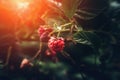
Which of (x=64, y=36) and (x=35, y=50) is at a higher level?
(x=64, y=36)

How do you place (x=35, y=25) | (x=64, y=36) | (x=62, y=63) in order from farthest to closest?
(x=62, y=63)
(x=35, y=25)
(x=64, y=36)

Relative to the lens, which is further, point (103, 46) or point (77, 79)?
point (77, 79)

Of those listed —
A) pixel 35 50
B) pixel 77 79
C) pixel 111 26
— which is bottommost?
pixel 77 79

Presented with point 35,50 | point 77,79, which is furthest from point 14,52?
point 77,79

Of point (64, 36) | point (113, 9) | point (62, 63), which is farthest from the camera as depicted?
point (62, 63)

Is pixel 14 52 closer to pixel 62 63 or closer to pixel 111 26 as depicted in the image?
pixel 62 63

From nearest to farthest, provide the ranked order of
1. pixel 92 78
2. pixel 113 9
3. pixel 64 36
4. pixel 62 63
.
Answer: pixel 64 36 < pixel 113 9 < pixel 92 78 < pixel 62 63

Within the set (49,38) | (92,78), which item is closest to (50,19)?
(49,38)

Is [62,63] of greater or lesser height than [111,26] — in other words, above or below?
below

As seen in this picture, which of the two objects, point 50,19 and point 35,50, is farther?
point 35,50
